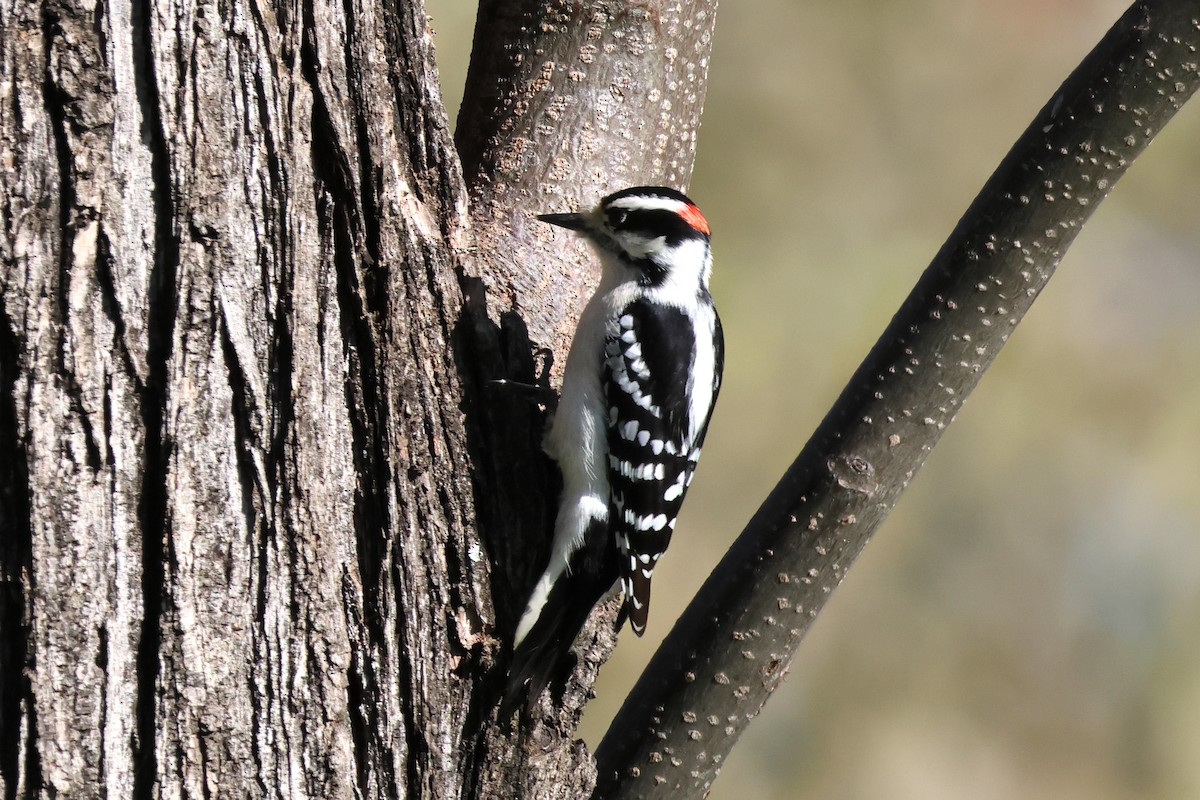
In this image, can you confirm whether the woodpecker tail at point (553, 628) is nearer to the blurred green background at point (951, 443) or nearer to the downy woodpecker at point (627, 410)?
the downy woodpecker at point (627, 410)

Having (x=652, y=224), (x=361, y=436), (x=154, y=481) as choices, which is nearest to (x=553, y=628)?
(x=361, y=436)

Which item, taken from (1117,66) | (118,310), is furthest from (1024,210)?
(118,310)

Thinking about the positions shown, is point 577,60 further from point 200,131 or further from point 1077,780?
point 1077,780

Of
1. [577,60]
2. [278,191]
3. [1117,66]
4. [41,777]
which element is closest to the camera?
[41,777]

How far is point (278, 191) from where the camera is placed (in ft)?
6.97

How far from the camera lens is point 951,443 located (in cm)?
687

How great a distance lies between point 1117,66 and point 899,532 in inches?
190

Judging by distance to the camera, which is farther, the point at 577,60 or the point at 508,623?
the point at 577,60

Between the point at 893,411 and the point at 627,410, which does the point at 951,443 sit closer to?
the point at 627,410

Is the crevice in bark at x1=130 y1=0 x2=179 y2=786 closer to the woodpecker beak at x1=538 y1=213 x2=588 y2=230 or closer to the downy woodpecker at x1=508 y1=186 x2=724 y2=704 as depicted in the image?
the downy woodpecker at x1=508 y1=186 x2=724 y2=704

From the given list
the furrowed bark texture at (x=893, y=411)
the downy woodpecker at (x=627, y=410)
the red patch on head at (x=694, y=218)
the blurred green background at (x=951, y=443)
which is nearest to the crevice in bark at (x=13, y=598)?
the downy woodpecker at (x=627, y=410)

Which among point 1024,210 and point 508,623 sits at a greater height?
point 1024,210

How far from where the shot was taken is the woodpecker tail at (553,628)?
2.37 m

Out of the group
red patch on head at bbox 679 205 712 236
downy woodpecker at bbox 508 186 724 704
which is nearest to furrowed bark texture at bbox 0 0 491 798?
downy woodpecker at bbox 508 186 724 704
